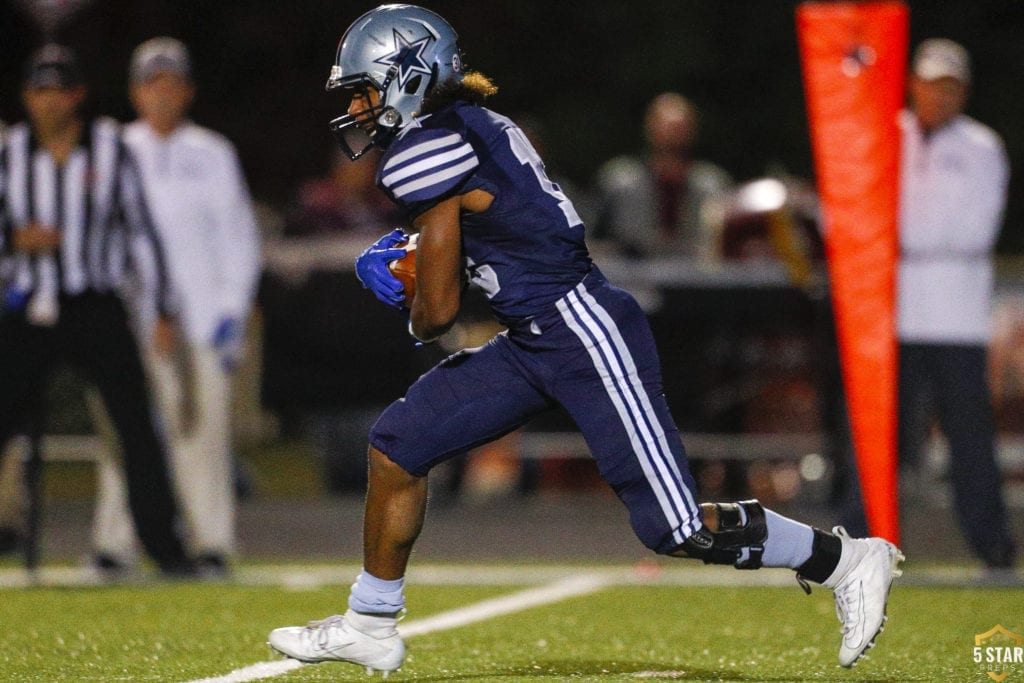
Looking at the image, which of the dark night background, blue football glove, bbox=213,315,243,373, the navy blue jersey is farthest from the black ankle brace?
the dark night background

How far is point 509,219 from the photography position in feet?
15.9

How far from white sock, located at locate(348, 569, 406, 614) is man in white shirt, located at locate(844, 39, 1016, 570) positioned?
3.14 m

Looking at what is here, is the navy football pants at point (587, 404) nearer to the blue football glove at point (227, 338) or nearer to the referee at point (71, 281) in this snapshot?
the referee at point (71, 281)

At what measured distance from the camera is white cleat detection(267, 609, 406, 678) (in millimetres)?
4930

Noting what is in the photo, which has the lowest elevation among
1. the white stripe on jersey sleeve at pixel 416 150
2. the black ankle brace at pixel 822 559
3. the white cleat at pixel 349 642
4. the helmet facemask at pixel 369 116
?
the white cleat at pixel 349 642

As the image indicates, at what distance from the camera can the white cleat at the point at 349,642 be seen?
16.2 ft

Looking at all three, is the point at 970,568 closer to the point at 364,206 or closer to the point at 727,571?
the point at 727,571

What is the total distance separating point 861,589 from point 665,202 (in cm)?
579

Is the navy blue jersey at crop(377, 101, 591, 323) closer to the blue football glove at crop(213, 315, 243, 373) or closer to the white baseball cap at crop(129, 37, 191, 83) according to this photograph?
the blue football glove at crop(213, 315, 243, 373)

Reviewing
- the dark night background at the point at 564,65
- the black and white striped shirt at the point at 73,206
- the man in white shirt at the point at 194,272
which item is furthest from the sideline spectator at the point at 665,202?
the dark night background at the point at 564,65

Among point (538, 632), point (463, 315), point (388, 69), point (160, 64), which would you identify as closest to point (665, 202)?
point (463, 315)

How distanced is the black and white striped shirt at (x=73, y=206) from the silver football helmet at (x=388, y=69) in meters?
2.70

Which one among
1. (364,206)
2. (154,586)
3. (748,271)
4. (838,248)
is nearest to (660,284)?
(748,271)

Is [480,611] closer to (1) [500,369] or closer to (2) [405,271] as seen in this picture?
(1) [500,369]
